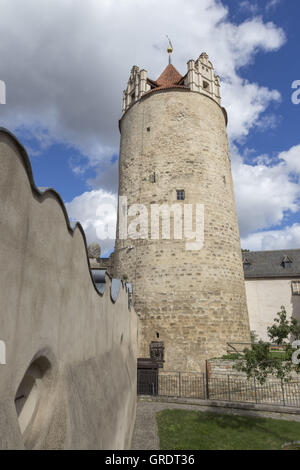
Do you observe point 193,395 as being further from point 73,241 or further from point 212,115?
point 212,115

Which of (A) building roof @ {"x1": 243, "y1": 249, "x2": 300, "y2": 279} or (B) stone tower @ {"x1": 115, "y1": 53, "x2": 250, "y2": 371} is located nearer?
(B) stone tower @ {"x1": 115, "y1": 53, "x2": 250, "y2": 371}

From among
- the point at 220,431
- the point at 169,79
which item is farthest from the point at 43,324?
the point at 169,79

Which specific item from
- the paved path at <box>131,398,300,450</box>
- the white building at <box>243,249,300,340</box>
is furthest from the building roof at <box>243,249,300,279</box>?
the paved path at <box>131,398,300,450</box>

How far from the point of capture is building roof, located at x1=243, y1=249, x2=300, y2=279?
23797mm

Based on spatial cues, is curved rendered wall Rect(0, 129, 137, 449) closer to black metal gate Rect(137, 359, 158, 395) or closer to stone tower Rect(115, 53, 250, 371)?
black metal gate Rect(137, 359, 158, 395)

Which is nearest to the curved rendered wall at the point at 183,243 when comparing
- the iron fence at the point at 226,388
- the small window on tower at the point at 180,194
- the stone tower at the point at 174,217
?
the stone tower at the point at 174,217

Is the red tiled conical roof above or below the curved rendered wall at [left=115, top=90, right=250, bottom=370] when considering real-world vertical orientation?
above

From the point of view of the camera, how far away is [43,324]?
2.18 metres

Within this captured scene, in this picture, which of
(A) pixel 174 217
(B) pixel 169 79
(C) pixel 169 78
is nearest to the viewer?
(A) pixel 174 217

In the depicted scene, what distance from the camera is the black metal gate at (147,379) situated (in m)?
11.1

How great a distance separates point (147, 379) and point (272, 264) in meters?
17.8

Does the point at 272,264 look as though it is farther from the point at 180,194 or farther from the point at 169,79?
the point at 169,79

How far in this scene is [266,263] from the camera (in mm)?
25297

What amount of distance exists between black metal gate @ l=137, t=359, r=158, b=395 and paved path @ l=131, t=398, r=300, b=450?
2.11 feet
